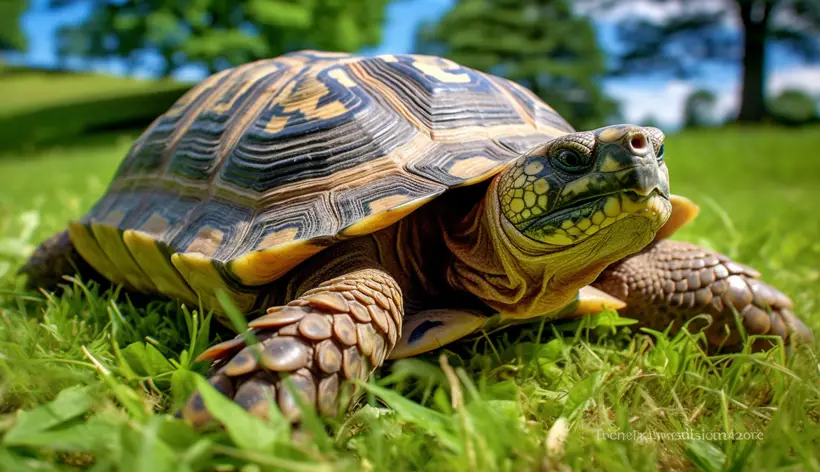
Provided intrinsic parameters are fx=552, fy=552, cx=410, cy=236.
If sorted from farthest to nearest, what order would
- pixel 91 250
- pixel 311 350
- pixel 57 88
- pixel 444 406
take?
1. pixel 57 88
2. pixel 91 250
3. pixel 311 350
4. pixel 444 406

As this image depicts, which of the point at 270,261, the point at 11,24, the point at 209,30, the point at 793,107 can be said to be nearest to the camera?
the point at 270,261

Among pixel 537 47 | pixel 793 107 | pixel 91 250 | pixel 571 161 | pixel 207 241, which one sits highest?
pixel 571 161

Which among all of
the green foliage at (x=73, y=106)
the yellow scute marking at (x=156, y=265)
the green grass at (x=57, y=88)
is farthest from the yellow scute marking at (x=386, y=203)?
the green grass at (x=57, y=88)

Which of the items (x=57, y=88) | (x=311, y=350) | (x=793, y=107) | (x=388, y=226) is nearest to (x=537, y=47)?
(x=793, y=107)

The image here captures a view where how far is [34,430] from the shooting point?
109 cm

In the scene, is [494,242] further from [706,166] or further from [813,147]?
[813,147]

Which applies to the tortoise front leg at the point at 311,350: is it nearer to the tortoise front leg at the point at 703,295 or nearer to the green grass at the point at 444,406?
the green grass at the point at 444,406

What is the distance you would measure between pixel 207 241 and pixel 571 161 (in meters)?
1.22

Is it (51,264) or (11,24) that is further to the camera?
(11,24)

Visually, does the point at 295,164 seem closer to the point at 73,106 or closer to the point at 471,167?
the point at 471,167

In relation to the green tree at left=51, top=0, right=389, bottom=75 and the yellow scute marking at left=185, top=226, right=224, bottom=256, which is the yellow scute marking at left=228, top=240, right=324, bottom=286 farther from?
the green tree at left=51, top=0, right=389, bottom=75

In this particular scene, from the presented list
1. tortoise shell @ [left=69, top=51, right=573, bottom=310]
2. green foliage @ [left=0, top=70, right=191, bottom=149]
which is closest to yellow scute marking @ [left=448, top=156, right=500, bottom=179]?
tortoise shell @ [left=69, top=51, right=573, bottom=310]

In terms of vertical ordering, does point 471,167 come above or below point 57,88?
above

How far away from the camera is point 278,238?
1.70 metres
